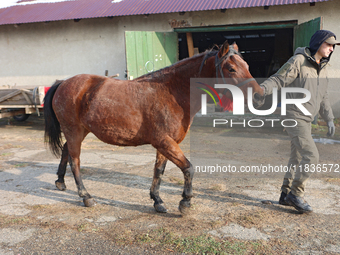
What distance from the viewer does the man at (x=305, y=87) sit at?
10.5 feet

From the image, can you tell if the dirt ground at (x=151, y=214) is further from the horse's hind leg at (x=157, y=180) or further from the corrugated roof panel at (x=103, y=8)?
the corrugated roof panel at (x=103, y=8)

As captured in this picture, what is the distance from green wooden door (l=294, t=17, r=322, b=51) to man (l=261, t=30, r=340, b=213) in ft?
16.4

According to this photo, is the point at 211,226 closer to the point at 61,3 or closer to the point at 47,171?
the point at 47,171

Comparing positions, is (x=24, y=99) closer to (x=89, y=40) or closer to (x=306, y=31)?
(x=89, y=40)

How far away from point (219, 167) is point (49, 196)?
265 centimetres

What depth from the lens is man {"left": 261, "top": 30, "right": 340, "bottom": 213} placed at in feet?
10.5

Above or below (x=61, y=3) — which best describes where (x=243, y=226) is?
below

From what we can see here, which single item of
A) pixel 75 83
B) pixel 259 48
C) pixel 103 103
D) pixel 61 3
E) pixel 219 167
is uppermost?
pixel 61 3

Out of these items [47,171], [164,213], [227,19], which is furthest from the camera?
[227,19]

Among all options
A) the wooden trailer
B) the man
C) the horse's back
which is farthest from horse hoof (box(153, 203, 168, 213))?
the wooden trailer

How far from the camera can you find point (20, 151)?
6.26 meters

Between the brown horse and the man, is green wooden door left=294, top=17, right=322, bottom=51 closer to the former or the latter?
Answer: the man

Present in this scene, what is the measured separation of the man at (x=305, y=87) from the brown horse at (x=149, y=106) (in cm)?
62

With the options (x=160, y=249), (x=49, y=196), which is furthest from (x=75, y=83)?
(x=160, y=249)
